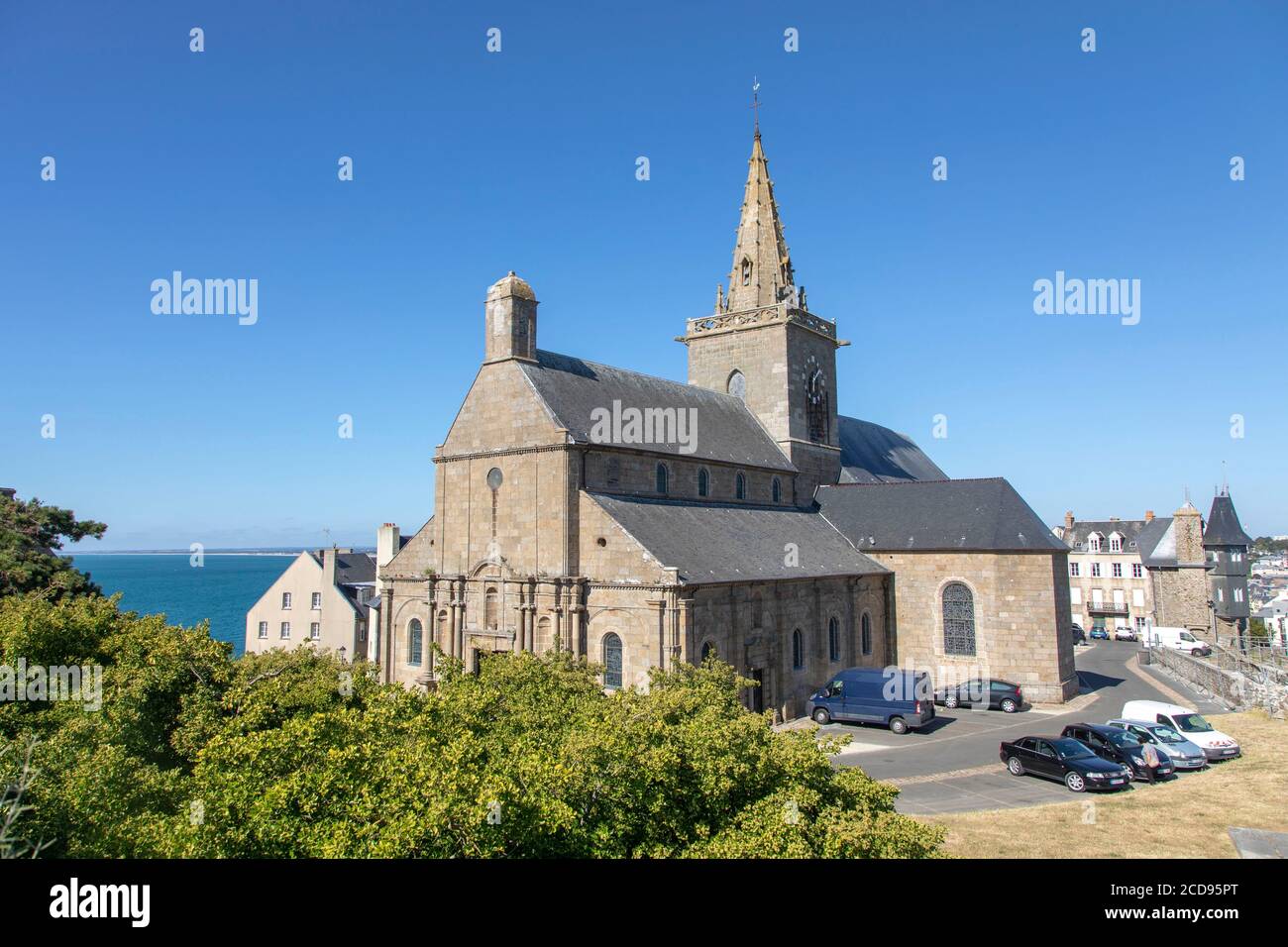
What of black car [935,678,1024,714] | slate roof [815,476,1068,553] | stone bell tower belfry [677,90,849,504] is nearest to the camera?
black car [935,678,1024,714]

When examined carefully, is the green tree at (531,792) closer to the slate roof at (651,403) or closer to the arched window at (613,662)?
the arched window at (613,662)

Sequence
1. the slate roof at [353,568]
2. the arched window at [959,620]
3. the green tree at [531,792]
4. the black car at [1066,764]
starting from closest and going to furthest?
the green tree at [531,792] < the black car at [1066,764] < the arched window at [959,620] < the slate roof at [353,568]

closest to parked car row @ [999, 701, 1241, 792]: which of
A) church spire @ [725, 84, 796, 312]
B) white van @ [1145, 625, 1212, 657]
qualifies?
church spire @ [725, 84, 796, 312]

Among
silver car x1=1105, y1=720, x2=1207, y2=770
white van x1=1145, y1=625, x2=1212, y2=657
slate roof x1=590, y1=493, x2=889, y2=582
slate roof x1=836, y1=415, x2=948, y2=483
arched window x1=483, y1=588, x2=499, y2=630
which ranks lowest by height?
white van x1=1145, y1=625, x2=1212, y2=657

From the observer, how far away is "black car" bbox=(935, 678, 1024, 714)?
3856cm

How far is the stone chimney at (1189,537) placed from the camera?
6656 cm

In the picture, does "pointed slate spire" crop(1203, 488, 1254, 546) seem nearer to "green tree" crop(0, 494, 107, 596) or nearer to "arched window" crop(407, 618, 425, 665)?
"arched window" crop(407, 618, 425, 665)

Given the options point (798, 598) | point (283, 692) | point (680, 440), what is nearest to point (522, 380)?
point (680, 440)

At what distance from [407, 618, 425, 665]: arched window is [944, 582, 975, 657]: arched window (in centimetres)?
2584

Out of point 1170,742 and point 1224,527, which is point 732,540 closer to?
point 1170,742

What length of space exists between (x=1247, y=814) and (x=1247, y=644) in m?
36.7

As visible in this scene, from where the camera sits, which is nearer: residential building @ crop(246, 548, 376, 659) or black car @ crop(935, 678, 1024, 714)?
black car @ crop(935, 678, 1024, 714)

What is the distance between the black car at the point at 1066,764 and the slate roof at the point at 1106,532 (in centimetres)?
5216

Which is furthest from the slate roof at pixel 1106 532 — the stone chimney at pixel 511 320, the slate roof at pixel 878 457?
the stone chimney at pixel 511 320
